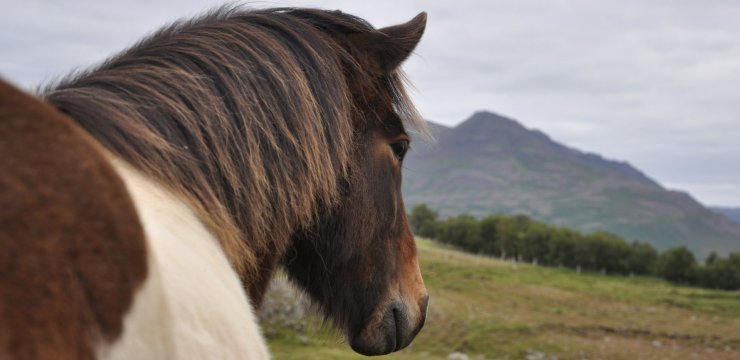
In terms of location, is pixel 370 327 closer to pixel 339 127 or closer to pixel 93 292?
pixel 339 127

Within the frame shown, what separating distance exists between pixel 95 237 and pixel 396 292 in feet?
5.74

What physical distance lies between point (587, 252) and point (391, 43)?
62012 mm

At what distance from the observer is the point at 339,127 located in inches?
92.0

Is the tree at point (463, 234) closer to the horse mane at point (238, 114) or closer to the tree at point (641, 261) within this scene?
the tree at point (641, 261)

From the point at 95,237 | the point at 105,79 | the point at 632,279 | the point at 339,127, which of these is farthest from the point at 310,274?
the point at 632,279

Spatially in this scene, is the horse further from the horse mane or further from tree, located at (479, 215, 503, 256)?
tree, located at (479, 215, 503, 256)

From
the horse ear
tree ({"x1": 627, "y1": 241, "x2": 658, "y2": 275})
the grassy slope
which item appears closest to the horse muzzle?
the horse ear

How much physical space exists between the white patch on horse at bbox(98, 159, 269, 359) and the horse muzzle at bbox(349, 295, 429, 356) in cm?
115

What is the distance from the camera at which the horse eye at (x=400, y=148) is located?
2.68 metres

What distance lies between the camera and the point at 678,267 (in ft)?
192

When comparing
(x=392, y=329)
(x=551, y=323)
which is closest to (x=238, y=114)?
(x=392, y=329)

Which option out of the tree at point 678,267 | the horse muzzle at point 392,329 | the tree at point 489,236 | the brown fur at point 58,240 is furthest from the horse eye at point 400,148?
the tree at point 489,236

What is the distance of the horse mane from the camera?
1763 millimetres

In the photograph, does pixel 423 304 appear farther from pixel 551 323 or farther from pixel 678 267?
pixel 678 267
